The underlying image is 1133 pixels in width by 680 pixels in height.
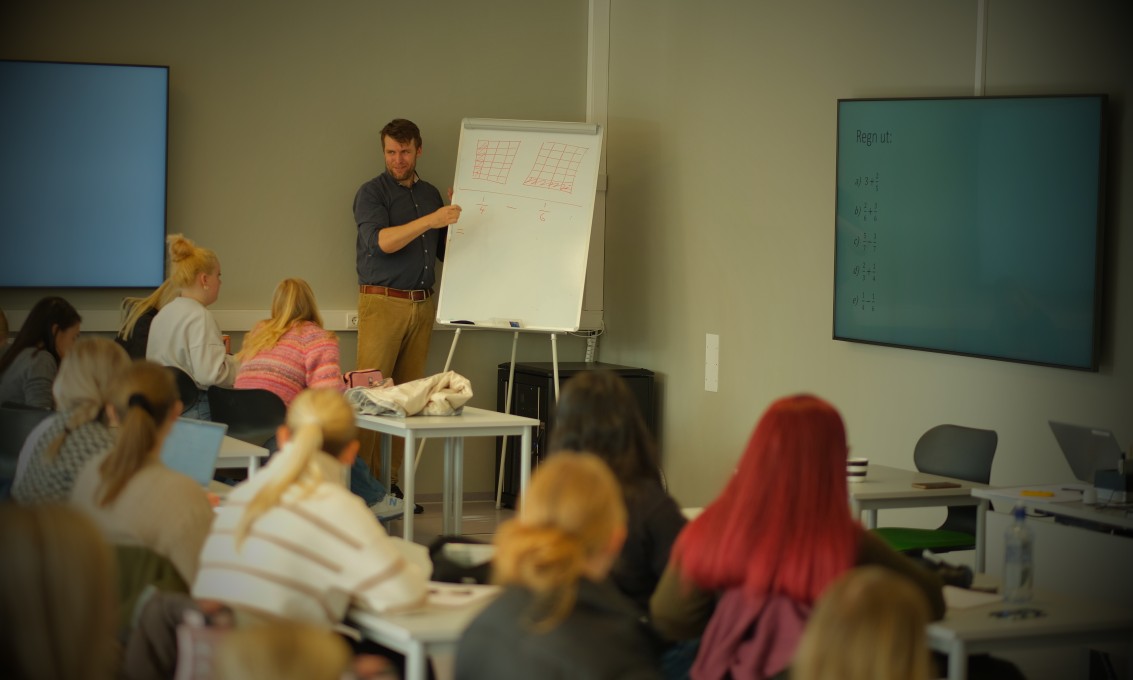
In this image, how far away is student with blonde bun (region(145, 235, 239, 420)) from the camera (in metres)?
5.52

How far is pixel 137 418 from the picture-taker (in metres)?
2.93

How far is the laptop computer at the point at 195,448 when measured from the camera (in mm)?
3834

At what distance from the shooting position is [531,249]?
702 cm

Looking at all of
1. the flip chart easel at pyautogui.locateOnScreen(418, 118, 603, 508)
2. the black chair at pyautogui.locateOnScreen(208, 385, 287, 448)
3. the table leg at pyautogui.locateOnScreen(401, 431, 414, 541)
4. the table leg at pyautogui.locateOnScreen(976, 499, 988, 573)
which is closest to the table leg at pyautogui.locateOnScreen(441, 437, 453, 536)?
the table leg at pyautogui.locateOnScreen(401, 431, 414, 541)

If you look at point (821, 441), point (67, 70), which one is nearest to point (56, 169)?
point (67, 70)

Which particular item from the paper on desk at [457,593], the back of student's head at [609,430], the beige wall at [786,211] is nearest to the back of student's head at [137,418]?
Answer: the paper on desk at [457,593]

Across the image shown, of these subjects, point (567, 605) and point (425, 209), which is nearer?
point (567, 605)

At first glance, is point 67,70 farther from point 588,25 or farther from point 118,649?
point 118,649

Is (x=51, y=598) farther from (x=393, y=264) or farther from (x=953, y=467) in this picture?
(x=393, y=264)

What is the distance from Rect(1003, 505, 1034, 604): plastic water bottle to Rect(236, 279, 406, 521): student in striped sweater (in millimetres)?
3066

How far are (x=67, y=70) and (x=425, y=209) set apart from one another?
1.97 m

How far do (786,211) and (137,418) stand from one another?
404 centimetres

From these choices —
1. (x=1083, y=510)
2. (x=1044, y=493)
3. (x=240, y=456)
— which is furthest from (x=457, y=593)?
(x=1044, y=493)

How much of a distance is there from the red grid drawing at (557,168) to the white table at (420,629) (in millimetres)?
4442
